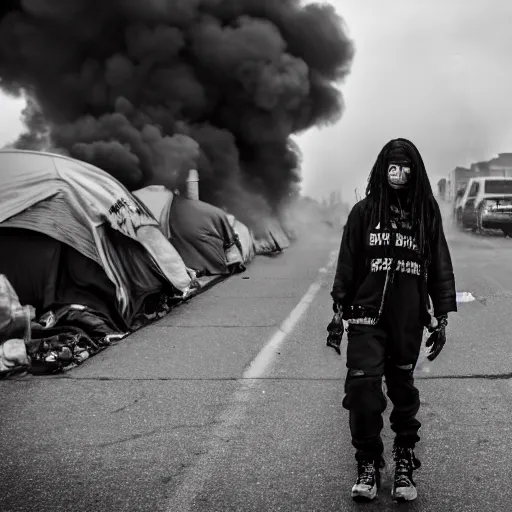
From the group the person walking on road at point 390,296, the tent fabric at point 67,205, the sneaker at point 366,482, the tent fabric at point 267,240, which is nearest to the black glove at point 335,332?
the person walking on road at point 390,296

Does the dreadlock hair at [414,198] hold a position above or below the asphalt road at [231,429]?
above

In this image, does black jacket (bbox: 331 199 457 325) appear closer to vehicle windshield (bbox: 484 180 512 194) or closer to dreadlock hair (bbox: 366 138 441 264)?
dreadlock hair (bbox: 366 138 441 264)

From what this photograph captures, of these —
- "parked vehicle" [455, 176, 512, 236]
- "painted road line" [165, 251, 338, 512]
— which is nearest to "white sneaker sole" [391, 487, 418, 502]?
"painted road line" [165, 251, 338, 512]

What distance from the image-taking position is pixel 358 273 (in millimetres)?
3100

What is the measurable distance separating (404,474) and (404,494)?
0.11 meters

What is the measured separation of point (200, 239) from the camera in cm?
1230

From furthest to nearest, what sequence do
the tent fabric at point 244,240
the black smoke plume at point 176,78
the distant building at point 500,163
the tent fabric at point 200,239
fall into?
the distant building at point 500,163 < the black smoke plume at point 176,78 < the tent fabric at point 244,240 < the tent fabric at point 200,239

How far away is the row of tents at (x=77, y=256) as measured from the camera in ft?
21.4

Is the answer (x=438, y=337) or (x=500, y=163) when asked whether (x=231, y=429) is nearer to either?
(x=438, y=337)

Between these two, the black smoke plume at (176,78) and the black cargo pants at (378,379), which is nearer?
the black cargo pants at (378,379)

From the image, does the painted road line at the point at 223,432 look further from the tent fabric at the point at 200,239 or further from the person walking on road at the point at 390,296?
the tent fabric at the point at 200,239

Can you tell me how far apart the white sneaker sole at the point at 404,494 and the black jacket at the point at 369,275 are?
2.37 feet

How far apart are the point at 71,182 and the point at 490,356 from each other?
4.70m

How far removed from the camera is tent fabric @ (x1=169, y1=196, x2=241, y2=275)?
1216 cm
